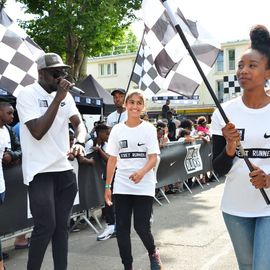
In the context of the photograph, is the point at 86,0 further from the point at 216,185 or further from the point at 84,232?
the point at 84,232

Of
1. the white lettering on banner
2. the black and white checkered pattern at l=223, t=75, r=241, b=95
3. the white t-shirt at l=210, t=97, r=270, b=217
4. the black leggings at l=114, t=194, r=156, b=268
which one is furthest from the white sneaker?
the black and white checkered pattern at l=223, t=75, r=241, b=95

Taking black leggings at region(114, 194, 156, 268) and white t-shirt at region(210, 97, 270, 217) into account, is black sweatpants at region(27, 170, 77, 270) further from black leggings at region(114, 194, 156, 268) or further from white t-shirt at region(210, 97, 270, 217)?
white t-shirt at region(210, 97, 270, 217)

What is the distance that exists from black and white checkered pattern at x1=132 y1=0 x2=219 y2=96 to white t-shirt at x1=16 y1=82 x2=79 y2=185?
1.71 metres

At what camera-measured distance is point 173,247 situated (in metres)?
5.54

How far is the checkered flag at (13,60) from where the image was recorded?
569 centimetres

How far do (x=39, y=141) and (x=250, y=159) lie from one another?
1.67 m

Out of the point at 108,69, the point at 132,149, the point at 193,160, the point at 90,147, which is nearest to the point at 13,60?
the point at 90,147

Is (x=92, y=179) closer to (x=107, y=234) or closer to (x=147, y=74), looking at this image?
(x=107, y=234)

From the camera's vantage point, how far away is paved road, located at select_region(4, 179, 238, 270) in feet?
16.1

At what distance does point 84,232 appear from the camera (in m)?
6.56

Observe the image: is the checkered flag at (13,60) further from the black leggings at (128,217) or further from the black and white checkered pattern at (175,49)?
the black leggings at (128,217)

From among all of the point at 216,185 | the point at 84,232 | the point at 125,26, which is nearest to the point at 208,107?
the point at 125,26

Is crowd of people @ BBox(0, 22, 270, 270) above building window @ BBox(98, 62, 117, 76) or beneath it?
beneath

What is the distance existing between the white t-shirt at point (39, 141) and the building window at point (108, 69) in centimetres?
4953
